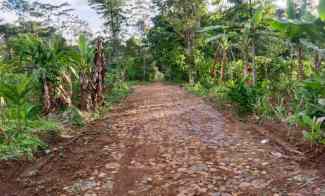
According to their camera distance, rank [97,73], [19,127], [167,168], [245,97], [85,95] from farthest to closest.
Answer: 1. [97,73]
2. [85,95]
3. [245,97]
4. [19,127]
5. [167,168]

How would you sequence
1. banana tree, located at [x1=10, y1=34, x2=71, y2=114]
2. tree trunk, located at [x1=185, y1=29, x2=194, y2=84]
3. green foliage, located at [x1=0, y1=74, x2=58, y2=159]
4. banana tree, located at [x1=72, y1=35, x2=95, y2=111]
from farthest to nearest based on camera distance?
tree trunk, located at [x1=185, y1=29, x2=194, y2=84]
banana tree, located at [x1=72, y1=35, x2=95, y2=111]
banana tree, located at [x1=10, y1=34, x2=71, y2=114]
green foliage, located at [x1=0, y1=74, x2=58, y2=159]

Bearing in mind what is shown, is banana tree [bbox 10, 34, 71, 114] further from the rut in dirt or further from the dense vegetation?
the rut in dirt

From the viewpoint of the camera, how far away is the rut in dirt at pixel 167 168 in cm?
400

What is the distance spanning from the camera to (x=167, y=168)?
475 cm

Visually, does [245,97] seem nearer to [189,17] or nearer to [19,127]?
[19,127]

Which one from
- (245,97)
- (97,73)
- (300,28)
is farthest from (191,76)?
(300,28)

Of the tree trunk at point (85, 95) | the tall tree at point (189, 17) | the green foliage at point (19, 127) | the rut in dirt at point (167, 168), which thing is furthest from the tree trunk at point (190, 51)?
the green foliage at point (19, 127)

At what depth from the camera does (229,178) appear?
4285 millimetres

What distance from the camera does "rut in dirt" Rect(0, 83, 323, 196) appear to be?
4.00 m

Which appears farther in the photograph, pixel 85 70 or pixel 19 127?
pixel 85 70

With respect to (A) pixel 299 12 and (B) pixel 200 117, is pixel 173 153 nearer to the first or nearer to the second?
(B) pixel 200 117

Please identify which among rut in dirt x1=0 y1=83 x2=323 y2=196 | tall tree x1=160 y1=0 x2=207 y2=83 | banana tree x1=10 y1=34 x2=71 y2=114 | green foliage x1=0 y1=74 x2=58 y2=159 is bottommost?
rut in dirt x1=0 y1=83 x2=323 y2=196

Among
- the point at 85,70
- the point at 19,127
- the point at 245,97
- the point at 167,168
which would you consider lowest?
the point at 167,168

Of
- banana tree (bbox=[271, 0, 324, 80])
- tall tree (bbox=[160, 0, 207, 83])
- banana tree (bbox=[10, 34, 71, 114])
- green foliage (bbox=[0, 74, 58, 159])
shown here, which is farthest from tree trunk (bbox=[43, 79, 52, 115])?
tall tree (bbox=[160, 0, 207, 83])
